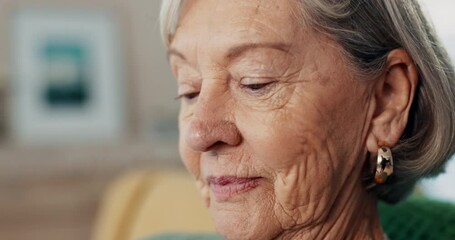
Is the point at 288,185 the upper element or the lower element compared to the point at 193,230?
upper

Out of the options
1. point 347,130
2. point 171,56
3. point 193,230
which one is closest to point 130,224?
point 193,230

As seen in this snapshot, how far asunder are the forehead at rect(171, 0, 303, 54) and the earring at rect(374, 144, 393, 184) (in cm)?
23

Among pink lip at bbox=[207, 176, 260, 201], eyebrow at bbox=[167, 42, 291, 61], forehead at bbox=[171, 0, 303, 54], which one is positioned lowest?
pink lip at bbox=[207, 176, 260, 201]

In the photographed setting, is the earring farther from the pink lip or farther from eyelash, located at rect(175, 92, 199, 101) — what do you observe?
eyelash, located at rect(175, 92, 199, 101)

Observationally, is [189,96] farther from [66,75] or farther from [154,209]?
[66,75]

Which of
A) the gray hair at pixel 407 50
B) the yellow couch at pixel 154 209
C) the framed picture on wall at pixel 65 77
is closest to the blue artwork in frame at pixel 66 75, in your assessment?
the framed picture on wall at pixel 65 77

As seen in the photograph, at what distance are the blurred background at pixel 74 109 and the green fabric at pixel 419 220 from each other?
2.19 metres

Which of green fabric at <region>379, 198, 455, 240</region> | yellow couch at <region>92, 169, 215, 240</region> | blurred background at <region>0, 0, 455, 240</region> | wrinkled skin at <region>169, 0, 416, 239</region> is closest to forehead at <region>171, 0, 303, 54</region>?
wrinkled skin at <region>169, 0, 416, 239</region>

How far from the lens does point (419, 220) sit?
143 cm

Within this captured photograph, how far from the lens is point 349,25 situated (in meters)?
1.01

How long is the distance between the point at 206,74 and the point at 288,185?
0.21 meters

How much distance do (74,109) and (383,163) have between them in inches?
108

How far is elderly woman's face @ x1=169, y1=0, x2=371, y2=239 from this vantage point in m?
1.01

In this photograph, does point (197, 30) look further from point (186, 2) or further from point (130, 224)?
point (130, 224)
